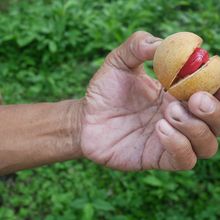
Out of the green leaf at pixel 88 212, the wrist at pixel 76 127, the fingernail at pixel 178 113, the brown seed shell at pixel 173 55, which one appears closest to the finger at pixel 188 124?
the fingernail at pixel 178 113

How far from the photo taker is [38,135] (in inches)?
81.2

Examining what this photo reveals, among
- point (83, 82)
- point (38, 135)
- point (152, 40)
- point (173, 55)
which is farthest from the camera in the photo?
point (83, 82)

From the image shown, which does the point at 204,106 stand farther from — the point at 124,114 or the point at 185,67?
the point at 124,114

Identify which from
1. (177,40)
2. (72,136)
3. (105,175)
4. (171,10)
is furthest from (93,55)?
(177,40)

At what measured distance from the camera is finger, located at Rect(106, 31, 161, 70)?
1746 millimetres

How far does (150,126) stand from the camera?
1886 millimetres

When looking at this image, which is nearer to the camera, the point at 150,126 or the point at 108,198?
the point at 150,126

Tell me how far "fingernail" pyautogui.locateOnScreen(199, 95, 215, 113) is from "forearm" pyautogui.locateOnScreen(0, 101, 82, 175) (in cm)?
69

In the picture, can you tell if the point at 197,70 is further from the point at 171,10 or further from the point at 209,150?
the point at 171,10

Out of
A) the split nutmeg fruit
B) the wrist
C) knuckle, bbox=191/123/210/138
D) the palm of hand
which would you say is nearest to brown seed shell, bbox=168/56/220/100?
the split nutmeg fruit

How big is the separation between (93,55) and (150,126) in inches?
89.4

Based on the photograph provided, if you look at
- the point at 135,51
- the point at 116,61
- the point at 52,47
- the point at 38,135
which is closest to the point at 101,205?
the point at 38,135

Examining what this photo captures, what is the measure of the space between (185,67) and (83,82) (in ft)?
7.41

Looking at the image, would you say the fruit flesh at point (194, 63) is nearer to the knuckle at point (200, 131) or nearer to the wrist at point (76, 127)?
the knuckle at point (200, 131)
